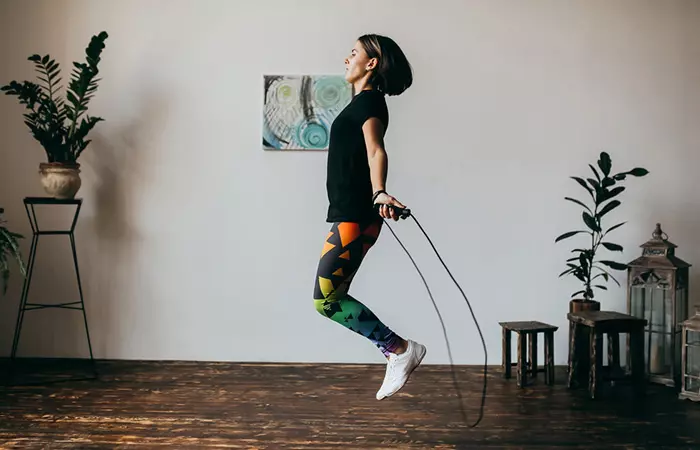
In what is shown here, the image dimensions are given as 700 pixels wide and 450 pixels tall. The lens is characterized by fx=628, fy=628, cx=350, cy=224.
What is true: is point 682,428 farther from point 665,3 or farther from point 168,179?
point 168,179

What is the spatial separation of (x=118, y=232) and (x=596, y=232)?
2906mm

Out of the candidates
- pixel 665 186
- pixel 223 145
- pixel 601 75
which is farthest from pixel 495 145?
pixel 223 145

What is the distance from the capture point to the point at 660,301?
341 centimetres

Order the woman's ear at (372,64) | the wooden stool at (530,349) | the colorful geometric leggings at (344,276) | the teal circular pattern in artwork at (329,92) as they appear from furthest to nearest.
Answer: the teal circular pattern in artwork at (329,92) → the wooden stool at (530,349) → the woman's ear at (372,64) → the colorful geometric leggings at (344,276)

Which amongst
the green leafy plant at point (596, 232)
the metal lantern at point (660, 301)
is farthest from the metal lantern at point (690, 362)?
the green leafy plant at point (596, 232)

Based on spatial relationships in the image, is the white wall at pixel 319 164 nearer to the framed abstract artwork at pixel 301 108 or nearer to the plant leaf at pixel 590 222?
the framed abstract artwork at pixel 301 108

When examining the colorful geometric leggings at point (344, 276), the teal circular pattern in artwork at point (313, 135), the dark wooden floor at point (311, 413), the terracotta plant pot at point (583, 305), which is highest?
the teal circular pattern in artwork at point (313, 135)

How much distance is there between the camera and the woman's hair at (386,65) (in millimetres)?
2402

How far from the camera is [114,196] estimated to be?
3.86 meters

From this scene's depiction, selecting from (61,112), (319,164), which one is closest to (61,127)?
(61,112)

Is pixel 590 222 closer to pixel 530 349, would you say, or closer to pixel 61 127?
pixel 530 349

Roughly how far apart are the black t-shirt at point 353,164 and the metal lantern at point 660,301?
6.04ft

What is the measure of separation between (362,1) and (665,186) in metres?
2.16

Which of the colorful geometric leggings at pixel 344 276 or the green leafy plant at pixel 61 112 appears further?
the green leafy plant at pixel 61 112
